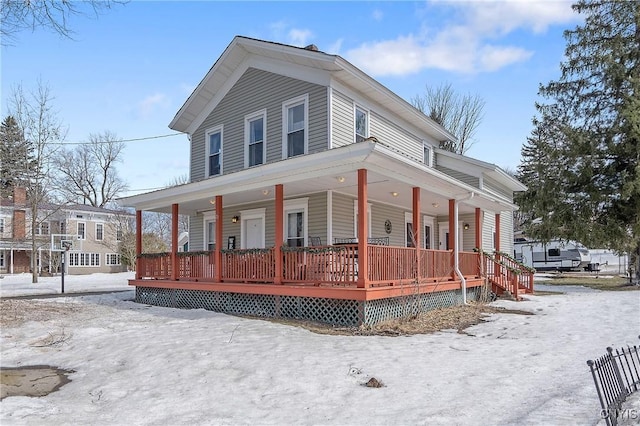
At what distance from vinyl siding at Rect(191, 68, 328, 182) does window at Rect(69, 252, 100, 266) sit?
29642 millimetres

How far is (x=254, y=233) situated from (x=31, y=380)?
9.04 m

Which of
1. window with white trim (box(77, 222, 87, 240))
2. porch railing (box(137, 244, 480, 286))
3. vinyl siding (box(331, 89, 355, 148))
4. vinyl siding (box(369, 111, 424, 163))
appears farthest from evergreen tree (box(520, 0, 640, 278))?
window with white trim (box(77, 222, 87, 240))

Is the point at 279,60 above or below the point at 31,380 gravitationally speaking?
above

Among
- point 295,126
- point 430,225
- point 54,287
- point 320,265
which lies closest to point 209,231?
point 295,126

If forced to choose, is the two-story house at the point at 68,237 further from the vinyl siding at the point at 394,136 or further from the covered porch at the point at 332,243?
the vinyl siding at the point at 394,136

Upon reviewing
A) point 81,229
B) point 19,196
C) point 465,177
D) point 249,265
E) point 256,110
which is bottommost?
point 249,265

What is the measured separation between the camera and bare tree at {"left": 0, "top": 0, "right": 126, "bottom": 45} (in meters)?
7.97

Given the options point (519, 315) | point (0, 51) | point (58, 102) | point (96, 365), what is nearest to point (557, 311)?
point (519, 315)

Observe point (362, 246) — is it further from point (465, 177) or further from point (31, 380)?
point (465, 177)

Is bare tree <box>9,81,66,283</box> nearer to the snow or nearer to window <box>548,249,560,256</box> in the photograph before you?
the snow

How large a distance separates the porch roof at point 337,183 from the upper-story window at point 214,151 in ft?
4.22

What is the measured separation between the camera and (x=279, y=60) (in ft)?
43.7

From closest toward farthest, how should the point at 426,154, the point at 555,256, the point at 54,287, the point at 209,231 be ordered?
1. the point at 209,231
2. the point at 426,154
3. the point at 54,287
4. the point at 555,256

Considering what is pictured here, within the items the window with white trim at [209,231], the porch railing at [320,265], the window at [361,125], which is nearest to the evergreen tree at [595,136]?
the porch railing at [320,265]
